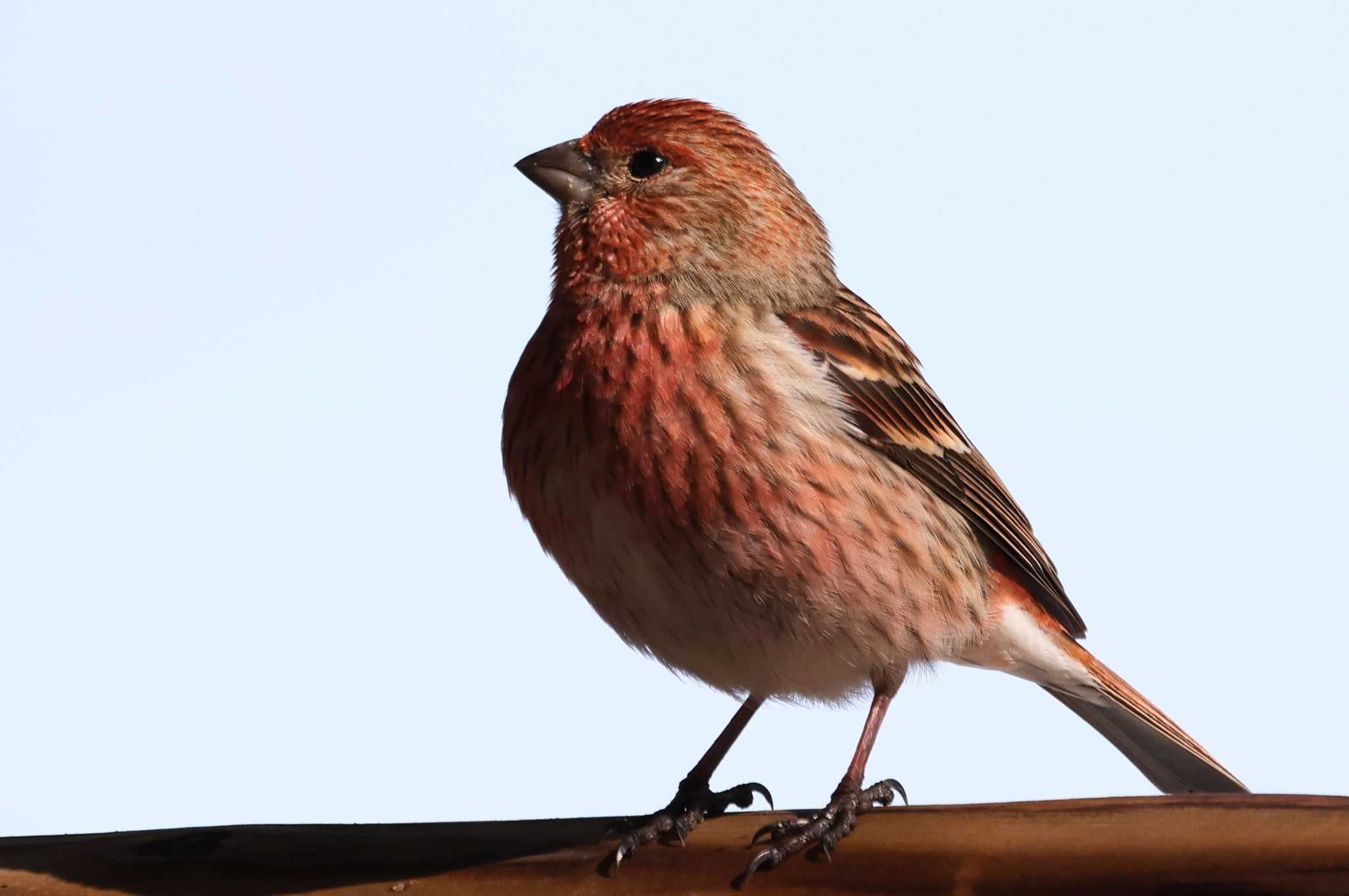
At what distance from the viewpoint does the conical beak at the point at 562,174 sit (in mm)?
5871

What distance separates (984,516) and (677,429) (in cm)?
156

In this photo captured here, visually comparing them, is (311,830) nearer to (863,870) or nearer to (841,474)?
(863,870)

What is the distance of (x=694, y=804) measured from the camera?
5285mm

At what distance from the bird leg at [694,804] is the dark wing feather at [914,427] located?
3.48ft

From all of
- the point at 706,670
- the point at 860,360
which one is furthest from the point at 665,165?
the point at 706,670

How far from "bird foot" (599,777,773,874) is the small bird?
0.02 m

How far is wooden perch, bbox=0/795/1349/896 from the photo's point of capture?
3.41 m

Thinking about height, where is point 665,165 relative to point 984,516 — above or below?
above

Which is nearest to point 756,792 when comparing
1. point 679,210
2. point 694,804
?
point 694,804

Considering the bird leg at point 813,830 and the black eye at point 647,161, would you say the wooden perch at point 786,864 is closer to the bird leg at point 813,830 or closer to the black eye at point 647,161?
the bird leg at point 813,830

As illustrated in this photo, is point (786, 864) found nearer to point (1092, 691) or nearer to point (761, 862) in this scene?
point (761, 862)

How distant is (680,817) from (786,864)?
2.89 feet

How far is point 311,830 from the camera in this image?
4.12 m

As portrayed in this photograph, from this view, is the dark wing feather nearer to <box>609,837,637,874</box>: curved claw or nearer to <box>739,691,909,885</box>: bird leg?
<box>739,691,909,885</box>: bird leg
